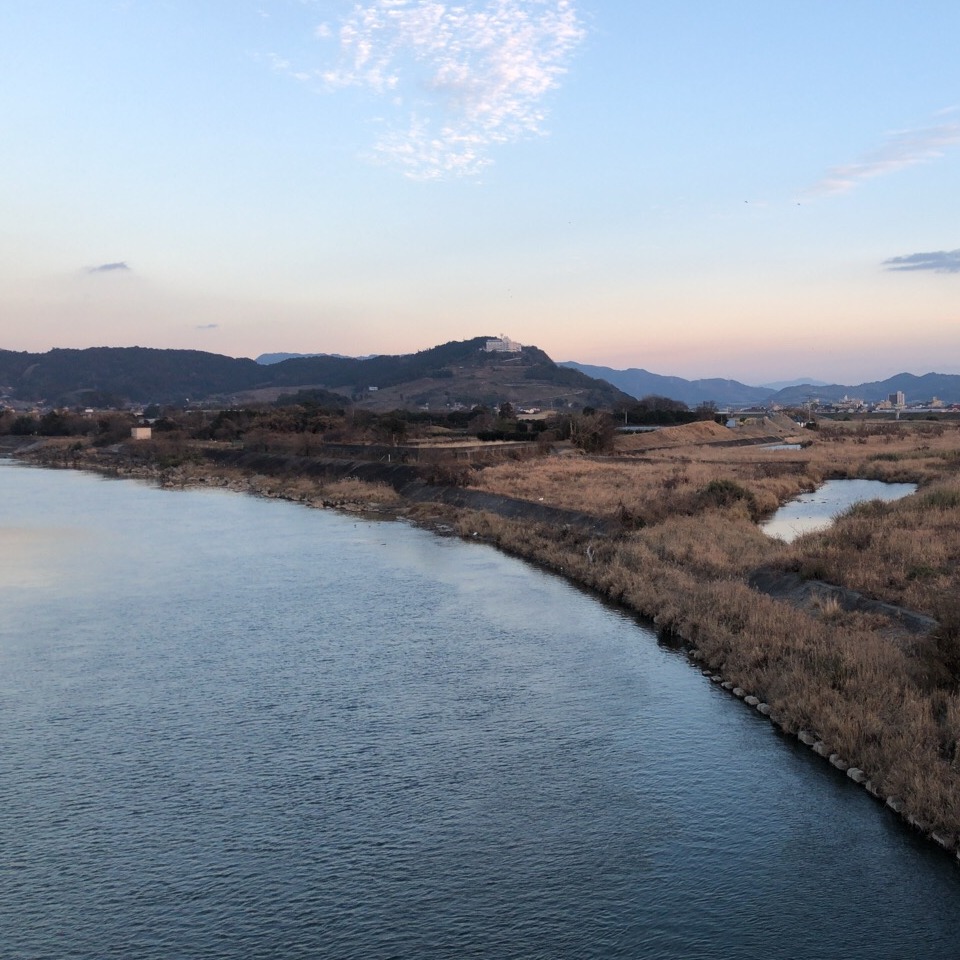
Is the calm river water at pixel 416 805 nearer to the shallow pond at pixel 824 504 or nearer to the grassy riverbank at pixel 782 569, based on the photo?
the grassy riverbank at pixel 782 569

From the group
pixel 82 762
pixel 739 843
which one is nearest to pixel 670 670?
pixel 739 843

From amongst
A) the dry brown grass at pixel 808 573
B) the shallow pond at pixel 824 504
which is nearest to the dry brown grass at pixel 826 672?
the dry brown grass at pixel 808 573

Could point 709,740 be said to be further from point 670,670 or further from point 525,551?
point 525,551

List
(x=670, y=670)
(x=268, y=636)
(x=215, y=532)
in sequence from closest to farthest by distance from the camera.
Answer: (x=670, y=670), (x=268, y=636), (x=215, y=532)

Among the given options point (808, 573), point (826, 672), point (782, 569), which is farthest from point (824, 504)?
point (826, 672)

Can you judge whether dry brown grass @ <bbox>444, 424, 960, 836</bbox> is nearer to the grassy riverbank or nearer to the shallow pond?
the grassy riverbank

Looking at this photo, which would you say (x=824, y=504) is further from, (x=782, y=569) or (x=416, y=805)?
(x=416, y=805)

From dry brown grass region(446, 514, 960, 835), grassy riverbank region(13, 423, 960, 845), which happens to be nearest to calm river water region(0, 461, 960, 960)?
dry brown grass region(446, 514, 960, 835)
